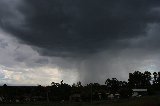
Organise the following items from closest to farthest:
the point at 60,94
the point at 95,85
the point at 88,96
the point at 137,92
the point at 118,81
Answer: the point at 88,96 → the point at 60,94 → the point at 137,92 → the point at 95,85 → the point at 118,81

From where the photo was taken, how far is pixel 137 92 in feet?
500

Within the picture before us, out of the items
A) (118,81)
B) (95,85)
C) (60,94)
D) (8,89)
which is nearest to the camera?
(60,94)

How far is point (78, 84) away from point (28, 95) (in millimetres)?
31733

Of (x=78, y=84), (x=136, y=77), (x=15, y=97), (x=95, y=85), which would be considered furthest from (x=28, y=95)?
(x=136, y=77)

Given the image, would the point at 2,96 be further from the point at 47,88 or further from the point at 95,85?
the point at 95,85

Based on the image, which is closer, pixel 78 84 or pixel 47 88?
pixel 47 88

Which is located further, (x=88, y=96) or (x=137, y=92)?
(x=137, y=92)

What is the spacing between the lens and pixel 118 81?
579ft

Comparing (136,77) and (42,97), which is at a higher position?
(136,77)

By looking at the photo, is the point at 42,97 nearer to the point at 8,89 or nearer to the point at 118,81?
the point at 8,89

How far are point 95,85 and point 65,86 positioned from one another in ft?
114

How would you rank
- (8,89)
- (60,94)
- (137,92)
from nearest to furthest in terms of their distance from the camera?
(60,94) → (8,89) → (137,92)

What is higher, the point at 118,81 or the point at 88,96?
the point at 118,81

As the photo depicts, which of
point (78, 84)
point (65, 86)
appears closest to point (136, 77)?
point (78, 84)
